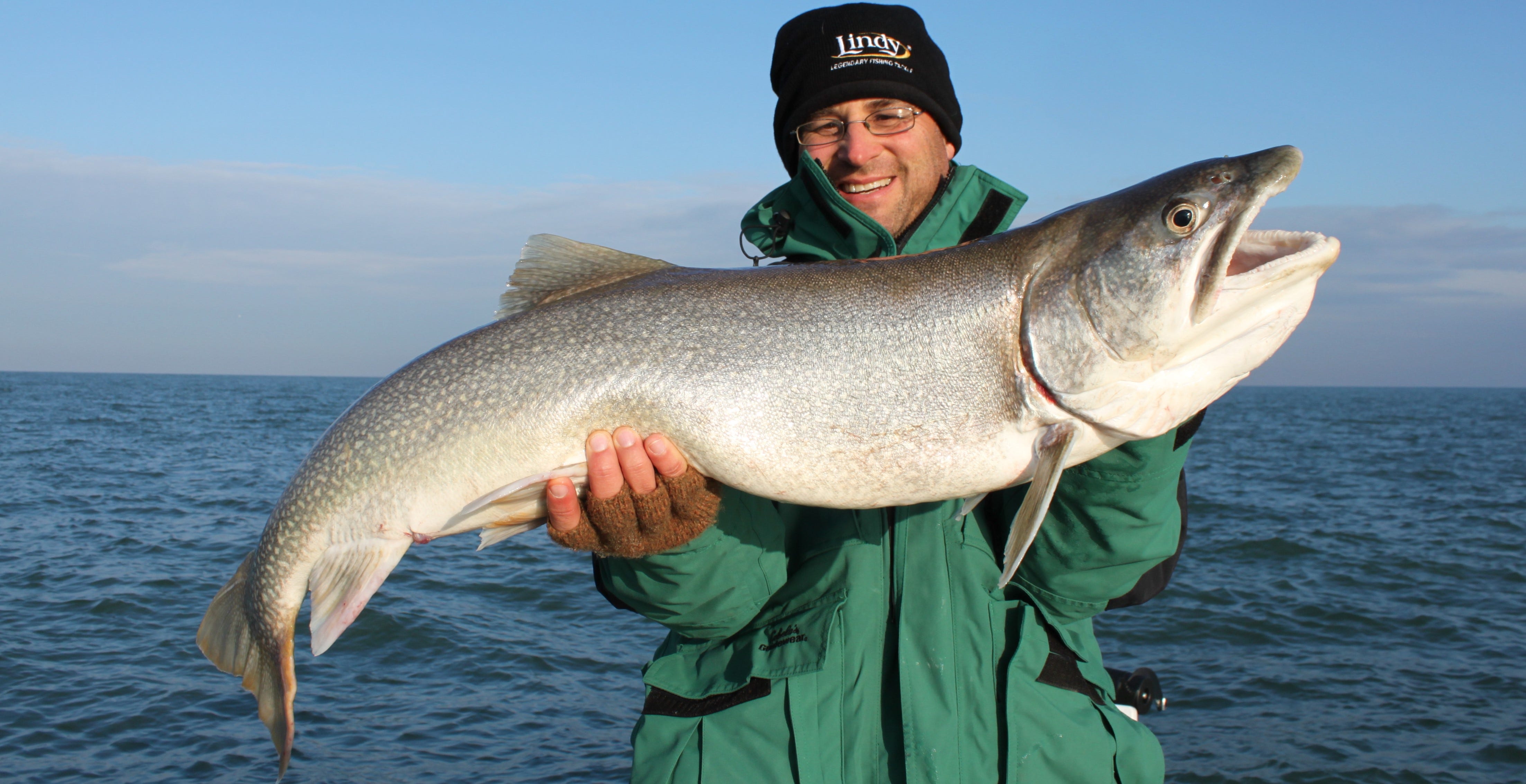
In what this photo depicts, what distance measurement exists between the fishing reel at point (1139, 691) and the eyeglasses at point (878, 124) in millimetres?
2644

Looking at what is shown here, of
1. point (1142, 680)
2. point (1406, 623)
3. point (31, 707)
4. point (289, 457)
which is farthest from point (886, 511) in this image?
point (289, 457)

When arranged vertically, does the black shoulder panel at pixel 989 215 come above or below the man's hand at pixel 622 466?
above

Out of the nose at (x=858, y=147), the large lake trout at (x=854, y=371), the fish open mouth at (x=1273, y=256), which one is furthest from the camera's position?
the nose at (x=858, y=147)

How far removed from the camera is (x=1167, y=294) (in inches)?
92.9

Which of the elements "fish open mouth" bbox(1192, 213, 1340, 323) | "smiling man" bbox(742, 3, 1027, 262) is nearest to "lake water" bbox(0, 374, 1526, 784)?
"smiling man" bbox(742, 3, 1027, 262)

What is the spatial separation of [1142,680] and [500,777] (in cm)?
458

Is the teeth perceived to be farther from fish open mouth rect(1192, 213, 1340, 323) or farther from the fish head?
fish open mouth rect(1192, 213, 1340, 323)

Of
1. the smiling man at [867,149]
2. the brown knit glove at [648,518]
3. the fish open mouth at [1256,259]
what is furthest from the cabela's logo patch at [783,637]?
the fish open mouth at [1256,259]

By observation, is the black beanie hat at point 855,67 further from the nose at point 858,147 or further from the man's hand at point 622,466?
the man's hand at point 622,466

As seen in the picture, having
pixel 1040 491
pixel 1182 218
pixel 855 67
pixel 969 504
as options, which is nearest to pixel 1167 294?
pixel 1182 218

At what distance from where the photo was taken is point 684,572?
273cm

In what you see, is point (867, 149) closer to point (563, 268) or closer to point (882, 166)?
point (882, 166)

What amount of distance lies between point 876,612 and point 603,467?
34.7 inches

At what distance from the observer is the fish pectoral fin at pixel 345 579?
2.75 m
